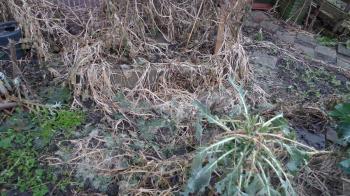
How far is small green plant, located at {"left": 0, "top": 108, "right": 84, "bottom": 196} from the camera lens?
2.46 meters

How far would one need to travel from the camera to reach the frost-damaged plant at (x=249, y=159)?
1931 millimetres

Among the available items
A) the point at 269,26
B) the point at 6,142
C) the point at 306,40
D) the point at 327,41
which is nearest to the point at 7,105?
the point at 6,142

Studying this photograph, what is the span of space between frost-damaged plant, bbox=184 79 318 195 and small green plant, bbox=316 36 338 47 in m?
3.10

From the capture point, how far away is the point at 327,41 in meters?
4.79

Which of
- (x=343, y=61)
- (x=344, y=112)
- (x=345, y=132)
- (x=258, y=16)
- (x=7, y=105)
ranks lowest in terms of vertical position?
(x=7, y=105)

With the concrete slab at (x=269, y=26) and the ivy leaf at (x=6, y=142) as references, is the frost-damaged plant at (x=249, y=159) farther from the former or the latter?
the concrete slab at (x=269, y=26)

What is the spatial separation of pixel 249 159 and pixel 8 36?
8.88 feet

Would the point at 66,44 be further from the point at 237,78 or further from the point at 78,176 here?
the point at 237,78

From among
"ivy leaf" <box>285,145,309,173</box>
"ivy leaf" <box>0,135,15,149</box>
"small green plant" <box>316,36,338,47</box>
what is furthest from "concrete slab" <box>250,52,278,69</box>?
"ivy leaf" <box>0,135,15,149</box>

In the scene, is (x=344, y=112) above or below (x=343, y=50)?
above

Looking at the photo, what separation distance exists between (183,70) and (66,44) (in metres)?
1.29

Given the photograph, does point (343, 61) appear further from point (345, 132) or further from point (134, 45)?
point (134, 45)

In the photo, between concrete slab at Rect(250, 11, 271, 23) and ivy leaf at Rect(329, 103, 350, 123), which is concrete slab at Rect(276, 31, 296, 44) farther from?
ivy leaf at Rect(329, 103, 350, 123)

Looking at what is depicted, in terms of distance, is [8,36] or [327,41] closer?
[8,36]
